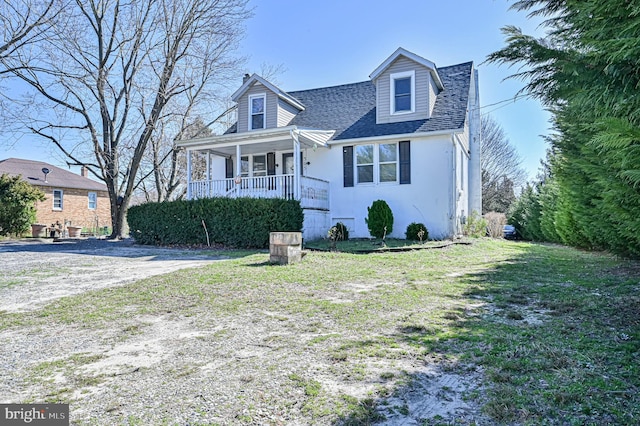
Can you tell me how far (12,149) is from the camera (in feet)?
54.4

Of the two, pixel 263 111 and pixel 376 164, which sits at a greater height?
pixel 263 111

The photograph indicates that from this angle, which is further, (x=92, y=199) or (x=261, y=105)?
(x=92, y=199)

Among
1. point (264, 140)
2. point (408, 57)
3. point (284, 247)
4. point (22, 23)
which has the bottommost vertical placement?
Answer: point (284, 247)

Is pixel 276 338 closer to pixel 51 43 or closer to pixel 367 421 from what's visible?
pixel 367 421

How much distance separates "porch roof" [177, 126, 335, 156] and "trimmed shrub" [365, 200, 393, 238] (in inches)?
123

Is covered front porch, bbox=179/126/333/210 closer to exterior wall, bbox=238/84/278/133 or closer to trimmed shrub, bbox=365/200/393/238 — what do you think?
exterior wall, bbox=238/84/278/133

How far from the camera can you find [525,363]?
268cm

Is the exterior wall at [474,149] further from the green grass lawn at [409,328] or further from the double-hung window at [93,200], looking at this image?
the double-hung window at [93,200]

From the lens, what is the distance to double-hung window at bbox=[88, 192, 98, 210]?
31094 mm

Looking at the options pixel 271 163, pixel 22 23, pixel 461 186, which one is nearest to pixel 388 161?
pixel 461 186

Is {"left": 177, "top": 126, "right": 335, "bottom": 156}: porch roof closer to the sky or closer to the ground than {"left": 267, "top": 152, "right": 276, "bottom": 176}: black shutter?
closer to the sky

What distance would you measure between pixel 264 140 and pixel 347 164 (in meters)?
3.15

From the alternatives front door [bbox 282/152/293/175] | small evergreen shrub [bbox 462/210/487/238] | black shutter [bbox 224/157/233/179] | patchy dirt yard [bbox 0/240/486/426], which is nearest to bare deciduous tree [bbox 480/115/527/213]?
small evergreen shrub [bbox 462/210/487/238]

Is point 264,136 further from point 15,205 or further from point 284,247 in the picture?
point 15,205
